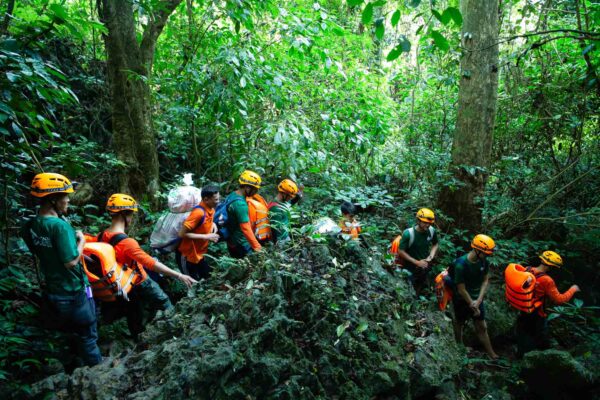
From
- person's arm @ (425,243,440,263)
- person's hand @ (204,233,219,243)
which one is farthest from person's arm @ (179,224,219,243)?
person's arm @ (425,243,440,263)

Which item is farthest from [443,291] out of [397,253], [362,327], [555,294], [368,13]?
[368,13]

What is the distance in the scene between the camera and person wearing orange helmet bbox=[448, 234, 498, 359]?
19.8ft

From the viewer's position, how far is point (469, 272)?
621 centimetres

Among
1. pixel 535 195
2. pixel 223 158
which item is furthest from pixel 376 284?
pixel 535 195

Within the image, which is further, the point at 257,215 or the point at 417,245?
the point at 417,245

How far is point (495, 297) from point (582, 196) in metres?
3.31

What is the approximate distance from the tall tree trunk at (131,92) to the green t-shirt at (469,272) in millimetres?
5881

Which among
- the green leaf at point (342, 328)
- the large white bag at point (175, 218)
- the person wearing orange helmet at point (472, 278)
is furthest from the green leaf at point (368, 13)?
the person wearing orange helmet at point (472, 278)

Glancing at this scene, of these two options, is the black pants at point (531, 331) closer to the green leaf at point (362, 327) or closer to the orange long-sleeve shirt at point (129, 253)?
the green leaf at point (362, 327)

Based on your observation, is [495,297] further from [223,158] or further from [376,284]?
[223,158]

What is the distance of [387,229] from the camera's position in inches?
319

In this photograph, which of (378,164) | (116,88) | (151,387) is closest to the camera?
(151,387)

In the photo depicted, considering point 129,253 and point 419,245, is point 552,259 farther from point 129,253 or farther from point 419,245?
Answer: point 129,253

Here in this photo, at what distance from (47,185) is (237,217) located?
2.19m
